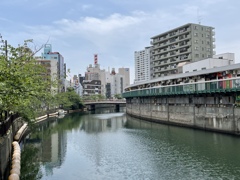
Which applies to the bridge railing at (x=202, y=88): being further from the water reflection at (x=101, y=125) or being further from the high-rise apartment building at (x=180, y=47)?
the high-rise apartment building at (x=180, y=47)

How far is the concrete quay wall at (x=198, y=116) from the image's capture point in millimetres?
36344

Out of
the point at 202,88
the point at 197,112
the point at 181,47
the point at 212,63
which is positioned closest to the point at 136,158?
the point at 202,88

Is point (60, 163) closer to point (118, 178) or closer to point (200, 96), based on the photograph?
point (118, 178)

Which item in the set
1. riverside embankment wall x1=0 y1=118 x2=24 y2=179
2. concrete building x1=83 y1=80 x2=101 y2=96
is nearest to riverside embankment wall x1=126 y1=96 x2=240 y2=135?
riverside embankment wall x1=0 y1=118 x2=24 y2=179

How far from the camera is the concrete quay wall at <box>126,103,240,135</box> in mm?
36344

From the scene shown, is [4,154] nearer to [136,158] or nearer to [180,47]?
[136,158]

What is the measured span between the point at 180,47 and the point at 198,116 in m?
42.6

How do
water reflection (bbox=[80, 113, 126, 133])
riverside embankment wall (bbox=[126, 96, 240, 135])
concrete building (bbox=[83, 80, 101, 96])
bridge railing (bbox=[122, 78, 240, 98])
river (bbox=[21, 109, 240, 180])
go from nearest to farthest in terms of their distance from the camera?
river (bbox=[21, 109, 240, 180]) → bridge railing (bbox=[122, 78, 240, 98]) → riverside embankment wall (bbox=[126, 96, 240, 135]) → water reflection (bbox=[80, 113, 126, 133]) → concrete building (bbox=[83, 80, 101, 96])

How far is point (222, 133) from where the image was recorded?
123 ft

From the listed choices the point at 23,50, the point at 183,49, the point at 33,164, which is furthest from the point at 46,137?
the point at 183,49

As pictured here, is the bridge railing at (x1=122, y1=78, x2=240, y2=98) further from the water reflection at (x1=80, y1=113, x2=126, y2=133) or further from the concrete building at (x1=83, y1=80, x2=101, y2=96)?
the concrete building at (x1=83, y1=80, x2=101, y2=96)

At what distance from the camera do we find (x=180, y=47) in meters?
81.9

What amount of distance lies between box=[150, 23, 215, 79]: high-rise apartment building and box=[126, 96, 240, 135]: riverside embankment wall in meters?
23.9

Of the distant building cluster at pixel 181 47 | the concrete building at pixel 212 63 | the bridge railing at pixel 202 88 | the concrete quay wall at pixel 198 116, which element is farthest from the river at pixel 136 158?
the distant building cluster at pixel 181 47
